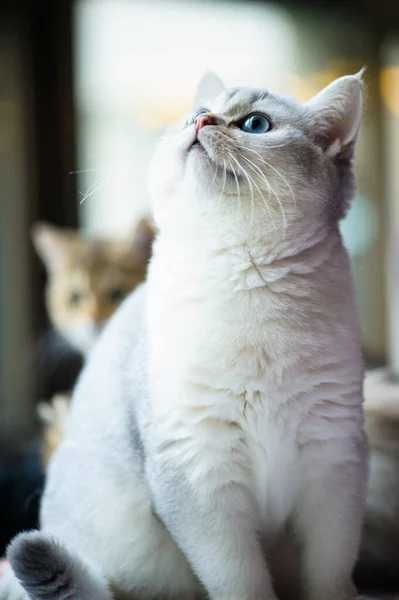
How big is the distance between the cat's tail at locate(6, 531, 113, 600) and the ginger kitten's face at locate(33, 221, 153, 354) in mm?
882

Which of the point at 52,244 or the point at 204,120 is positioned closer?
the point at 204,120

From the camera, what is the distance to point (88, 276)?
1637mm

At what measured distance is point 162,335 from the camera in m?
0.74

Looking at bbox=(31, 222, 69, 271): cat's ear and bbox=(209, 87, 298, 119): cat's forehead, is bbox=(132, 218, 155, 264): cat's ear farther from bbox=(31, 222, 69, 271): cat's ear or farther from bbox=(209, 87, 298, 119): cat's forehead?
bbox=(209, 87, 298, 119): cat's forehead

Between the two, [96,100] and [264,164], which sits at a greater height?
[96,100]

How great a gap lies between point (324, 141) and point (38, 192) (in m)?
1.53

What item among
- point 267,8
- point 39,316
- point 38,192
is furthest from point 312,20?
point 39,316

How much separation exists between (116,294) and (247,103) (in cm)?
92

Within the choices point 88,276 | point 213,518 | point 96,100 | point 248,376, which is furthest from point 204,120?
point 96,100

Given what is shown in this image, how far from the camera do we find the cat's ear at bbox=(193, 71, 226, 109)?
2.65 ft

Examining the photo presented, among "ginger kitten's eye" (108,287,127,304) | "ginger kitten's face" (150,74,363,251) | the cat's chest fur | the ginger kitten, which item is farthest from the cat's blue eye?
"ginger kitten's eye" (108,287,127,304)

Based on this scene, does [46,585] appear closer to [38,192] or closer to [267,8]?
[38,192]

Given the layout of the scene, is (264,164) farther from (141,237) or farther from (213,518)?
(141,237)

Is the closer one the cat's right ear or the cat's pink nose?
the cat's pink nose
